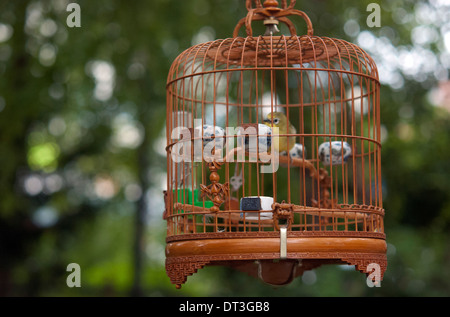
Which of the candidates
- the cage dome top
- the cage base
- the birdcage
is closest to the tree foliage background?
the cage dome top

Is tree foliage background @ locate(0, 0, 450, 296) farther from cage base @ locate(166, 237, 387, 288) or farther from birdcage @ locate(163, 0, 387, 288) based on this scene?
cage base @ locate(166, 237, 387, 288)

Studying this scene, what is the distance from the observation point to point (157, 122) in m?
16.4

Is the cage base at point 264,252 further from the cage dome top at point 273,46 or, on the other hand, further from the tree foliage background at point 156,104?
the tree foliage background at point 156,104

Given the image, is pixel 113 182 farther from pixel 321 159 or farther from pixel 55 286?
pixel 321 159

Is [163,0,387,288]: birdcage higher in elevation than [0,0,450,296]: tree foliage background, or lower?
lower

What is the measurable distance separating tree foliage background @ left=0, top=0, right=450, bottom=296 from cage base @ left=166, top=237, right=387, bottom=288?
19.6ft

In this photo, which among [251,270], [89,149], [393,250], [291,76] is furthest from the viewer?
[89,149]

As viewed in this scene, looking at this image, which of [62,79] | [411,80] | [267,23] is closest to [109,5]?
[62,79]

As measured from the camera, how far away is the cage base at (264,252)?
19.3ft

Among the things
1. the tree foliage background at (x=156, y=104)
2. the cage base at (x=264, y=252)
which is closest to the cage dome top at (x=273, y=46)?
the cage base at (x=264, y=252)

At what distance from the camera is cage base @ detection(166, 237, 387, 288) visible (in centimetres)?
589

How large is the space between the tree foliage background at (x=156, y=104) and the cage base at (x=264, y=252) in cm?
597

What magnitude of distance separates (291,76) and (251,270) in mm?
5788

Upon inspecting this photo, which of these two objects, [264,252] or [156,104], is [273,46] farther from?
[156,104]
